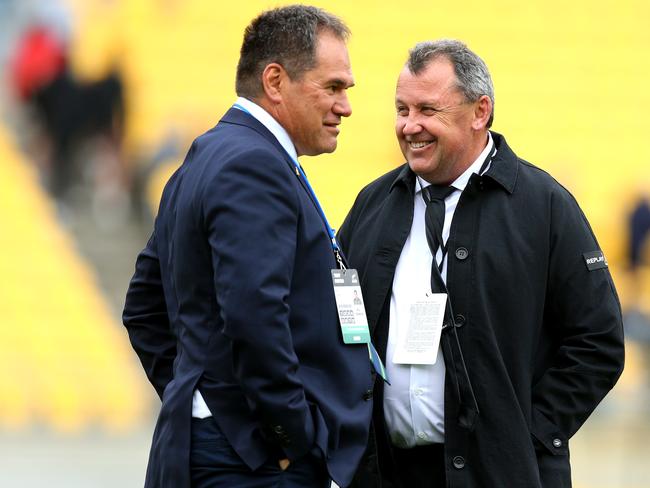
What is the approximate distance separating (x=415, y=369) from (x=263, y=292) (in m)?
0.75

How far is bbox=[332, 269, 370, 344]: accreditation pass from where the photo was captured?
3.13 meters

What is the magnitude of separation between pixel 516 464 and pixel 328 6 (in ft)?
36.8

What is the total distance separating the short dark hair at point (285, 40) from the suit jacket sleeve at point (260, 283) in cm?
30

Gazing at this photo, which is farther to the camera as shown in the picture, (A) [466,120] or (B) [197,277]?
(A) [466,120]

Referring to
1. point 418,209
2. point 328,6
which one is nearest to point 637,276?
point 328,6

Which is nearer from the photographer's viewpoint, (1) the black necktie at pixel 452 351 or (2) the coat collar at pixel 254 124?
(2) the coat collar at pixel 254 124

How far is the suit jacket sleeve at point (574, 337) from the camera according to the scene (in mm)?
→ 3449

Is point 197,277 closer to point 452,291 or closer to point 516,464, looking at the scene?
point 452,291

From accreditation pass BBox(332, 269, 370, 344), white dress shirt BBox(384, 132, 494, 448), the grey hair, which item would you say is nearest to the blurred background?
white dress shirt BBox(384, 132, 494, 448)

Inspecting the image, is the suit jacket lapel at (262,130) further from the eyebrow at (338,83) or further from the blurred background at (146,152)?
the blurred background at (146,152)

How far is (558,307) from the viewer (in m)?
3.49

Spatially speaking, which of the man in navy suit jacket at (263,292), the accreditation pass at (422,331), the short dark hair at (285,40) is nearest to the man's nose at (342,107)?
the man in navy suit jacket at (263,292)

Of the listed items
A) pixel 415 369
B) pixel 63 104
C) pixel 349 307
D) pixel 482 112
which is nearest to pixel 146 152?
pixel 63 104

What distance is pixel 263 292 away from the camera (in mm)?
2875
